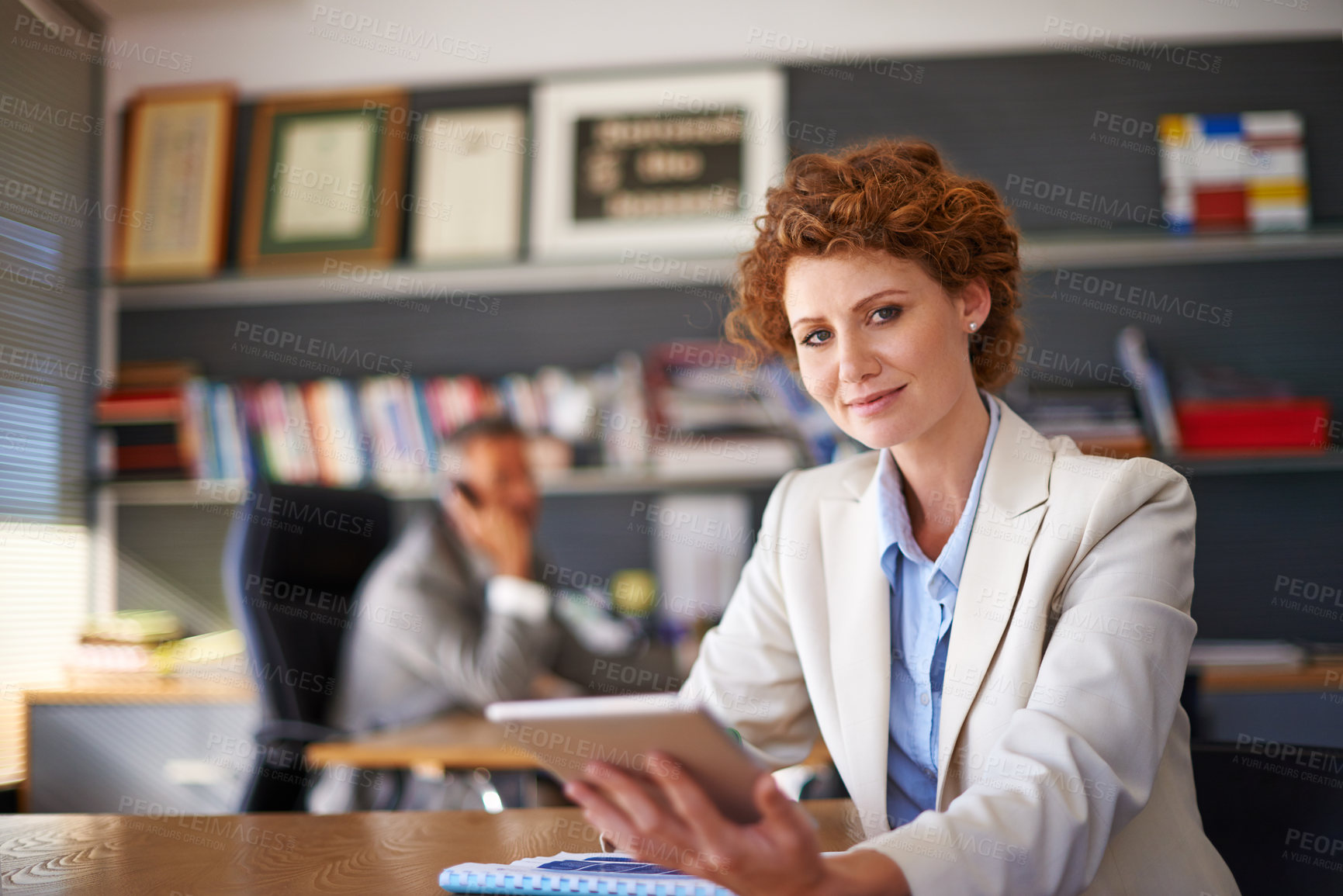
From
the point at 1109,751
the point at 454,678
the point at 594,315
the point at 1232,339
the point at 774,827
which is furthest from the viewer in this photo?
the point at 594,315

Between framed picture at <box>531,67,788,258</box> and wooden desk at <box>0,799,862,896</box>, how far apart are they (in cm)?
217

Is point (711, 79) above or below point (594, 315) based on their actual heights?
above

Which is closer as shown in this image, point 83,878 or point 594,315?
point 83,878

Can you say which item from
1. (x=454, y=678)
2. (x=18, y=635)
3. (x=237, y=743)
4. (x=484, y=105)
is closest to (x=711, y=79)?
A: (x=484, y=105)

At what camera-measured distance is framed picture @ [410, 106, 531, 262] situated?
3.16 meters

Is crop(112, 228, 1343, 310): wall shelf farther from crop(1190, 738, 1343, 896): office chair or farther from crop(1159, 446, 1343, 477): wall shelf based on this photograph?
crop(1190, 738, 1343, 896): office chair

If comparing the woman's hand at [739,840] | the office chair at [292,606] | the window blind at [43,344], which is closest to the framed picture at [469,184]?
the office chair at [292,606]

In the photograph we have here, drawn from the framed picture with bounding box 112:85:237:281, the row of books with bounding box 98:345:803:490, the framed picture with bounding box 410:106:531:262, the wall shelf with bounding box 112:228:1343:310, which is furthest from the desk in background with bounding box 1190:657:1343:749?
the framed picture with bounding box 112:85:237:281

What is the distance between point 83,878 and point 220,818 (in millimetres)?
242

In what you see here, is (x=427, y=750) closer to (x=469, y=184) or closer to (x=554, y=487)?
(x=554, y=487)

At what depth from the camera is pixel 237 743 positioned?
9.98 ft

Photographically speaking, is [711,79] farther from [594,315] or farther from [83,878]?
[83,878]

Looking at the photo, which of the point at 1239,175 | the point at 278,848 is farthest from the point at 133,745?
the point at 1239,175

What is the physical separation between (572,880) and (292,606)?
1.65 m
